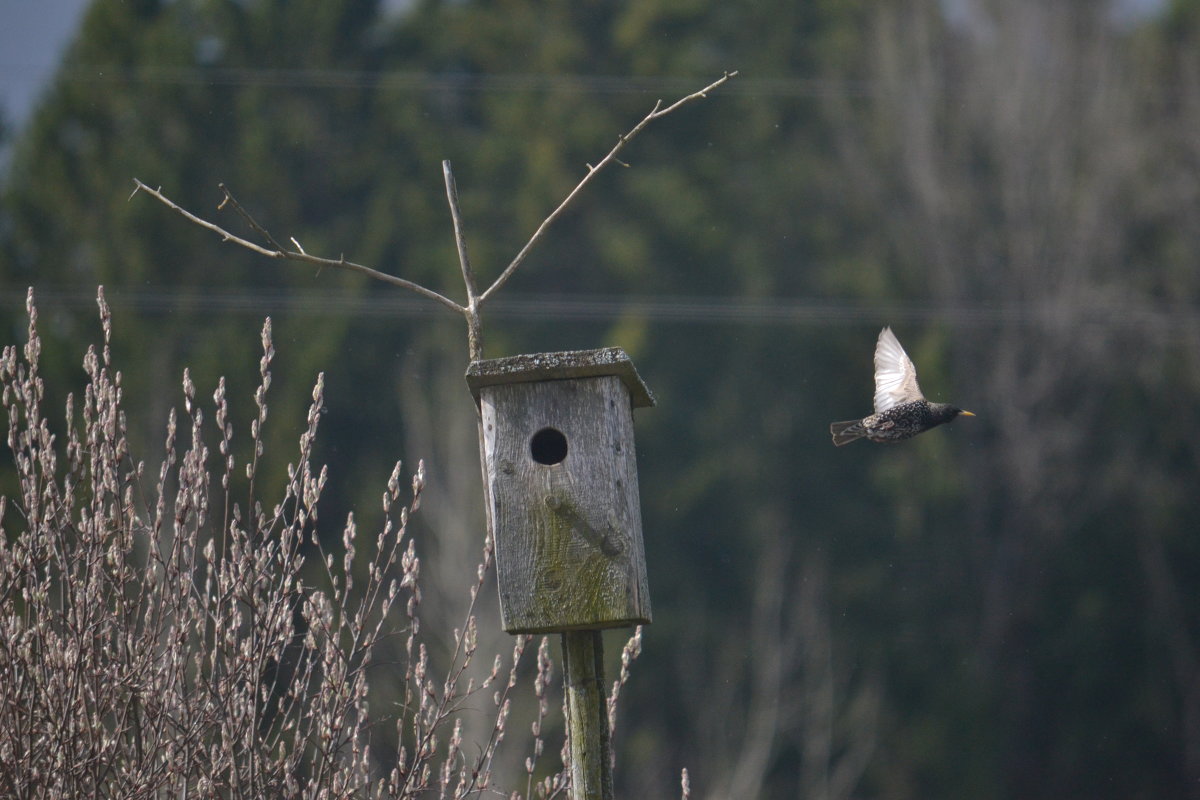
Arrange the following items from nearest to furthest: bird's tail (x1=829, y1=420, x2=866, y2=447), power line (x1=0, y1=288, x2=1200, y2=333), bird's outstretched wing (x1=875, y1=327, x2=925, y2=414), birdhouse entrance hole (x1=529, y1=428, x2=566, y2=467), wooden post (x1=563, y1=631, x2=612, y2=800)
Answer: wooden post (x1=563, y1=631, x2=612, y2=800) < birdhouse entrance hole (x1=529, y1=428, x2=566, y2=467) < bird's tail (x1=829, y1=420, x2=866, y2=447) < bird's outstretched wing (x1=875, y1=327, x2=925, y2=414) < power line (x1=0, y1=288, x2=1200, y2=333)

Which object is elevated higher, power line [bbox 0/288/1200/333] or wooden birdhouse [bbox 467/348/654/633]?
power line [bbox 0/288/1200/333]

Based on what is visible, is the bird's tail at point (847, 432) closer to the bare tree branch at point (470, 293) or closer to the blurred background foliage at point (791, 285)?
the bare tree branch at point (470, 293)

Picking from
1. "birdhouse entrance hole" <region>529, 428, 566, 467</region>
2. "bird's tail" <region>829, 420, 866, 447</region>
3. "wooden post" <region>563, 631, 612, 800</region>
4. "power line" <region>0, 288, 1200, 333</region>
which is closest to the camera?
"wooden post" <region>563, 631, 612, 800</region>

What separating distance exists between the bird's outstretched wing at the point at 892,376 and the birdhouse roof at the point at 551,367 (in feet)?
4.74

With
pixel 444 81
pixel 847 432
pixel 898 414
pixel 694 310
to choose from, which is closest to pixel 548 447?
pixel 847 432

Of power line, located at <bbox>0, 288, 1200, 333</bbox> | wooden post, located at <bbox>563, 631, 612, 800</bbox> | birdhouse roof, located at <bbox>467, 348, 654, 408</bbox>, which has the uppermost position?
power line, located at <bbox>0, 288, 1200, 333</bbox>

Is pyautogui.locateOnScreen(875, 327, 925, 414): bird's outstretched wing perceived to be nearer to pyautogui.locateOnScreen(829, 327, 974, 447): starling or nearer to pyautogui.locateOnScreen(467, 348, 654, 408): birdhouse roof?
pyautogui.locateOnScreen(829, 327, 974, 447): starling

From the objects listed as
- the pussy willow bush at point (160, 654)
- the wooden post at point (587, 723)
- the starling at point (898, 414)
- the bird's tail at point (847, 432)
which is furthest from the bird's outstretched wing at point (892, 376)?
the pussy willow bush at point (160, 654)

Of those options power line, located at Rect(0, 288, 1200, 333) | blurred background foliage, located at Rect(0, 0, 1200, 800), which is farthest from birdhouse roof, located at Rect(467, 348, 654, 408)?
power line, located at Rect(0, 288, 1200, 333)

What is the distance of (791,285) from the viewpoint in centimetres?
1481

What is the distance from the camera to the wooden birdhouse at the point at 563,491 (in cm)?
286

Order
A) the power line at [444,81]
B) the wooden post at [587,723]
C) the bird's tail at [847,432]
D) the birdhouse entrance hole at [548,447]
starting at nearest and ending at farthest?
the wooden post at [587,723], the birdhouse entrance hole at [548,447], the bird's tail at [847,432], the power line at [444,81]

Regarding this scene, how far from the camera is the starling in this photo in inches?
160

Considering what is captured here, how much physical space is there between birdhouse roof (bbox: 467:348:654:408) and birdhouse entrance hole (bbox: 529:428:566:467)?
119 mm
